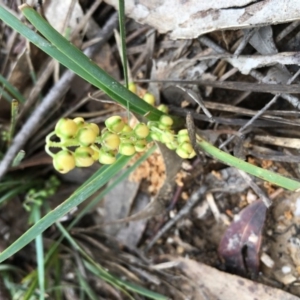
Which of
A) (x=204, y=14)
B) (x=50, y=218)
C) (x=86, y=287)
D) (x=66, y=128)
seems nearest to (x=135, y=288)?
(x=86, y=287)

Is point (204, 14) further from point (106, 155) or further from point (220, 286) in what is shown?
point (220, 286)

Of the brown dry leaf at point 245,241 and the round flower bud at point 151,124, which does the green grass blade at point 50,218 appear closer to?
the round flower bud at point 151,124

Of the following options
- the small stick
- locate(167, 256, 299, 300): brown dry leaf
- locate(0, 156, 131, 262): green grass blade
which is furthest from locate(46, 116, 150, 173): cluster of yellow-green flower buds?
locate(167, 256, 299, 300): brown dry leaf

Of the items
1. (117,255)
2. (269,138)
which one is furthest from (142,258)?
(269,138)

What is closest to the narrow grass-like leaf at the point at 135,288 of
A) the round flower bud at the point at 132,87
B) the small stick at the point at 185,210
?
the small stick at the point at 185,210

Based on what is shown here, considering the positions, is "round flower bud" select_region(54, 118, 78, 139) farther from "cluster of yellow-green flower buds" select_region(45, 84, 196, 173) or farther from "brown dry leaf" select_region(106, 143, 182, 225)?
"brown dry leaf" select_region(106, 143, 182, 225)

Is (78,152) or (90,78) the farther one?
(90,78)

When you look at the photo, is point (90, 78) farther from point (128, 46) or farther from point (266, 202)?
point (266, 202)
